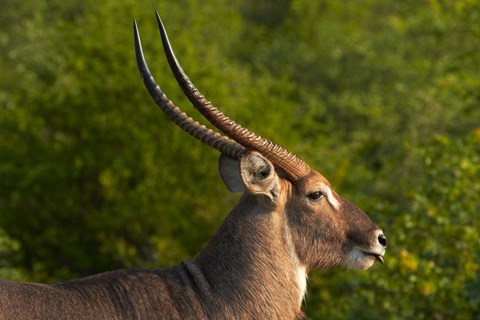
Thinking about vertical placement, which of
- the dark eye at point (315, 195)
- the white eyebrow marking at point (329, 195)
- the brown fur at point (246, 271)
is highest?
the white eyebrow marking at point (329, 195)

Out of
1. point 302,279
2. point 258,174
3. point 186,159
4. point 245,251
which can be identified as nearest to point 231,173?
point 258,174

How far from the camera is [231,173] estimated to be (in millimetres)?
8062

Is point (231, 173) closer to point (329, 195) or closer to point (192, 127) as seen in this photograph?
point (192, 127)

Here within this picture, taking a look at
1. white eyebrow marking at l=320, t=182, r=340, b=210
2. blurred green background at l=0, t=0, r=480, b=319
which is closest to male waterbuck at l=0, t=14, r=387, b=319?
white eyebrow marking at l=320, t=182, r=340, b=210

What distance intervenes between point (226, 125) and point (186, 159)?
16.6m

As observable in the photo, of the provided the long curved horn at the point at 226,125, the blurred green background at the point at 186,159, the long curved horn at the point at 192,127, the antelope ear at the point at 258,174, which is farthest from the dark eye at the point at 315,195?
the blurred green background at the point at 186,159

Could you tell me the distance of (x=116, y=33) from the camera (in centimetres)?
2661

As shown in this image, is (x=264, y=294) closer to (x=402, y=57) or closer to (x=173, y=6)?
(x=173, y=6)

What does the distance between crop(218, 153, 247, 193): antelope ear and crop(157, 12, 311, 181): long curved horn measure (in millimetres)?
166

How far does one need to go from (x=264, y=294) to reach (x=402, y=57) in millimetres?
32684

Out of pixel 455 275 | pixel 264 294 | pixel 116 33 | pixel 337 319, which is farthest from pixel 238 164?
pixel 116 33

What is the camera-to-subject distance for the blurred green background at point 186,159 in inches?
542

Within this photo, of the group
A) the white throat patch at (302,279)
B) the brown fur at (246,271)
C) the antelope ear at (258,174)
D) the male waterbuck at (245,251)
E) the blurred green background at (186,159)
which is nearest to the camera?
the brown fur at (246,271)

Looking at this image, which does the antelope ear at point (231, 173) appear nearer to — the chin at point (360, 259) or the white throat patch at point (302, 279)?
the white throat patch at point (302, 279)
